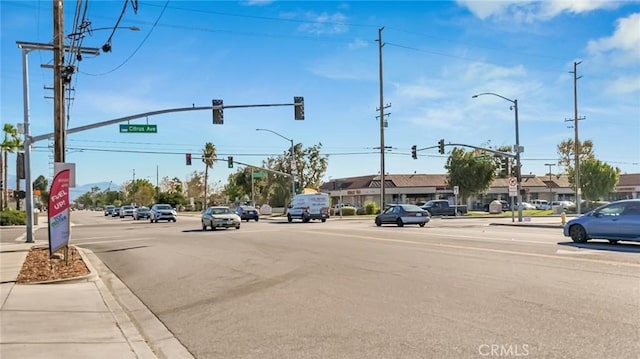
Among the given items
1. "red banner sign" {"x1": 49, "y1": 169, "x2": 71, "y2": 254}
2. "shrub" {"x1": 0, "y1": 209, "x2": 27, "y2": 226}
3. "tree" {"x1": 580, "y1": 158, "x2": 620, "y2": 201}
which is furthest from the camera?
"tree" {"x1": 580, "y1": 158, "x2": 620, "y2": 201}

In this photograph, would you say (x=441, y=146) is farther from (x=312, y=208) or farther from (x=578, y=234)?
(x=578, y=234)

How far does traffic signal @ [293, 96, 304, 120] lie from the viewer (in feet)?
97.3

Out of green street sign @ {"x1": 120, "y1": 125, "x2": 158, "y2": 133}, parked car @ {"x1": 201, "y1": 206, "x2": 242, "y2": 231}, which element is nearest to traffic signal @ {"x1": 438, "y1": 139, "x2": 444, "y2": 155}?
parked car @ {"x1": 201, "y1": 206, "x2": 242, "y2": 231}

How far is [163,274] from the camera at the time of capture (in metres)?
13.5

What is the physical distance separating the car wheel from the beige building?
62991mm

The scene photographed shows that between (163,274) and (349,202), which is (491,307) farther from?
(349,202)

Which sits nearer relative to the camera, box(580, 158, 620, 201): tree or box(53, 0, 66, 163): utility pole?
box(53, 0, 66, 163): utility pole

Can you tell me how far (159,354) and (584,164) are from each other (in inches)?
2944

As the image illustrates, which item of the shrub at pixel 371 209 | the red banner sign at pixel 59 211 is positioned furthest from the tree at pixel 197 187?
the red banner sign at pixel 59 211

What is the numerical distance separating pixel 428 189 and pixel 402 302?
83.2 metres

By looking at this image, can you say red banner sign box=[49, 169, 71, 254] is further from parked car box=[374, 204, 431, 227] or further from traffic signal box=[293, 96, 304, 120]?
parked car box=[374, 204, 431, 227]

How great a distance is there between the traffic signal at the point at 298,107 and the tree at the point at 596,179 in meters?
54.1

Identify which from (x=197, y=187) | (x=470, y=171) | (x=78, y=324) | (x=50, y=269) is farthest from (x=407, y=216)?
(x=197, y=187)

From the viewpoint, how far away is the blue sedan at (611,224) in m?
16.8
